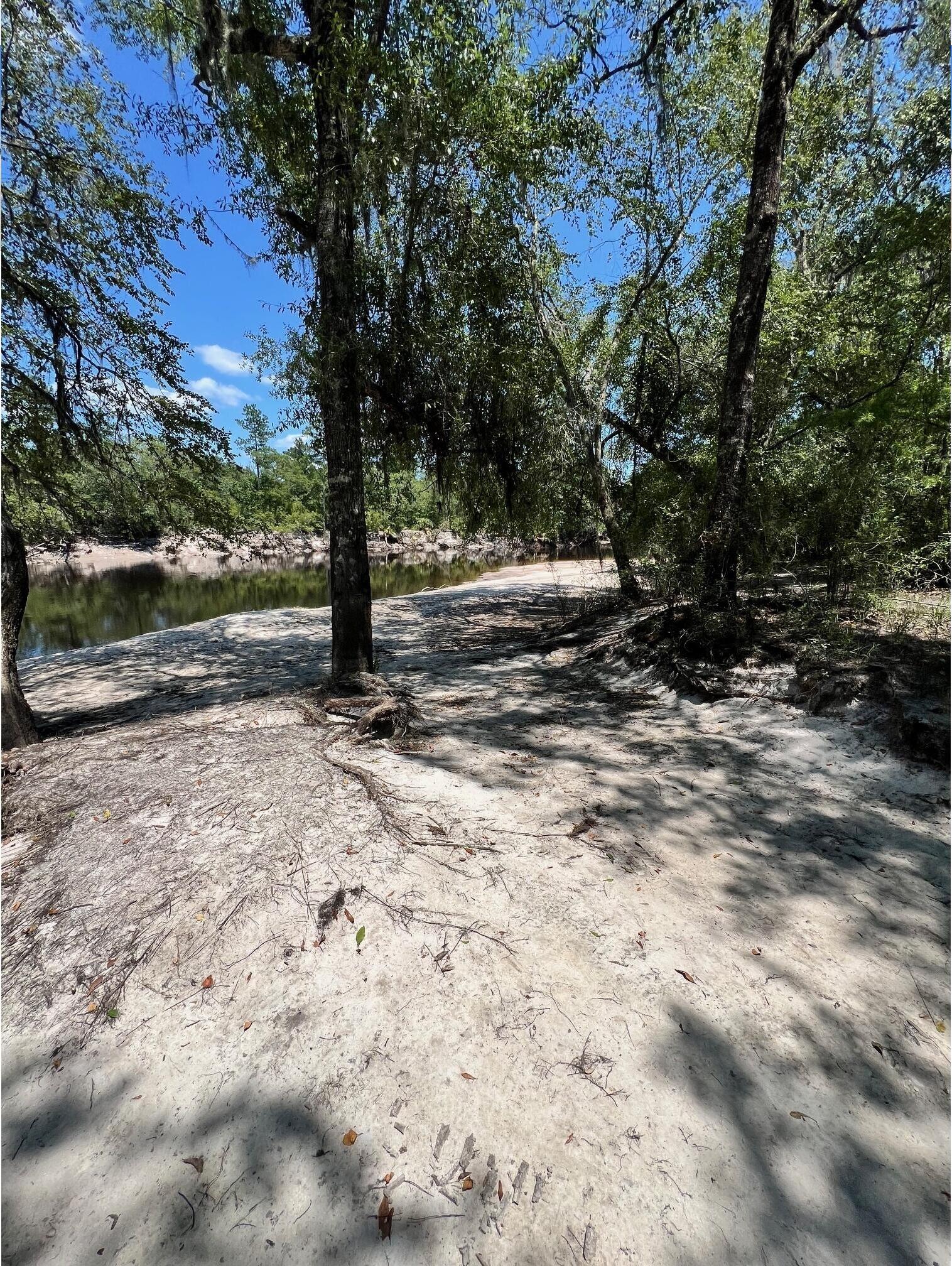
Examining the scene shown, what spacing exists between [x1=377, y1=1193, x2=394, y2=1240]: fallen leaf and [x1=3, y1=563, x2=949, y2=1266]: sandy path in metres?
0.02

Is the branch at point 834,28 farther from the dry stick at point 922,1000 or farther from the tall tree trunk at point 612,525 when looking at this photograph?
the dry stick at point 922,1000

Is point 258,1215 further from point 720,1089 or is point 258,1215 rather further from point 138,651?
point 138,651

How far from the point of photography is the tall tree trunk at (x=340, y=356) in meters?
5.12

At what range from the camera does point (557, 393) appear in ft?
30.9

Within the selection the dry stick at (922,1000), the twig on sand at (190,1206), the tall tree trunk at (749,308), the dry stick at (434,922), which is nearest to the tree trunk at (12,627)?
the dry stick at (434,922)

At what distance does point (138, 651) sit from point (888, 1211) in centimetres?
1103

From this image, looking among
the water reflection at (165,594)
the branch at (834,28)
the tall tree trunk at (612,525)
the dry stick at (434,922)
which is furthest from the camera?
the water reflection at (165,594)

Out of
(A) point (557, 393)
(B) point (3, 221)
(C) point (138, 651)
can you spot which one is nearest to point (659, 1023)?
(B) point (3, 221)

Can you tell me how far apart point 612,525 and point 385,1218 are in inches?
367

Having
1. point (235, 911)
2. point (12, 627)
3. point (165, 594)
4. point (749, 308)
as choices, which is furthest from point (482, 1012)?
point (165, 594)

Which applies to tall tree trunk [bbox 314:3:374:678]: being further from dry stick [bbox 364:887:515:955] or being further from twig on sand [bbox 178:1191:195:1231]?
twig on sand [bbox 178:1191:195:1231]

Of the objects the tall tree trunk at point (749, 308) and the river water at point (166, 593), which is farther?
the river water at point (166, 593)

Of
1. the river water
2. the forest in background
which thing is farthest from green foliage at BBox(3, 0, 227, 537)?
the river water

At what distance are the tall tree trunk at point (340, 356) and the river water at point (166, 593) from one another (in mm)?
9221
